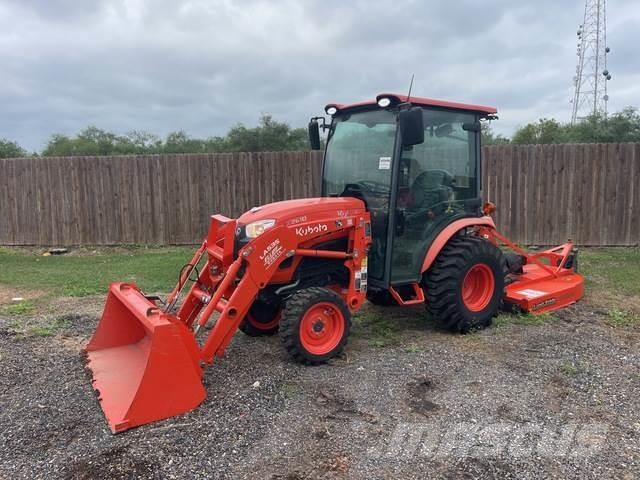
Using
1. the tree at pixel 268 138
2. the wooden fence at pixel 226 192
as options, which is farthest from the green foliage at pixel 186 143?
the wooden fence at pixel 226 192

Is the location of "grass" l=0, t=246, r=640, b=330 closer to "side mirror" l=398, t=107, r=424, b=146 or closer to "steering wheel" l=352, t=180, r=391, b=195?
"steering wheel" l=352, t=180, r=391, b=195

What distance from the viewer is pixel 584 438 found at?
3270mm

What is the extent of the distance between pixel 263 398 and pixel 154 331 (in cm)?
96

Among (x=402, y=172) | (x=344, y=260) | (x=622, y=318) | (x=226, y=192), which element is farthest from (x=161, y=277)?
(x=622, y=318)

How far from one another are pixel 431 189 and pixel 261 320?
2.21m

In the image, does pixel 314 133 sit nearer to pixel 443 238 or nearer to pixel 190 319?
pixel 443 238

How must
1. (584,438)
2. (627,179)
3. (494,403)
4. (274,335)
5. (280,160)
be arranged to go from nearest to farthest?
(584,438) < (494,403) < (274,335) < (627,179) < (280,160)

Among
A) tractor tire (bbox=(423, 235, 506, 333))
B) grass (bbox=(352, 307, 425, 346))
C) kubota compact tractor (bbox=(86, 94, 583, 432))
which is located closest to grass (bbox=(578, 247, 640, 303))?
kubota compact tractor (bbox=(86, 94, 583, 432))

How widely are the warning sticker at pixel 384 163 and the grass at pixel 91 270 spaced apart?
13.9 feet

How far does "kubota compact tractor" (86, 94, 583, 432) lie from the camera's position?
4.18 m

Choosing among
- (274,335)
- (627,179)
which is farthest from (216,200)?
(627,179)

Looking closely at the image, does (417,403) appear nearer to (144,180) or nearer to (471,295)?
(471,295)

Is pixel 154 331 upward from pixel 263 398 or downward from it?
upward

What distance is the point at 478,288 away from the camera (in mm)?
5625
